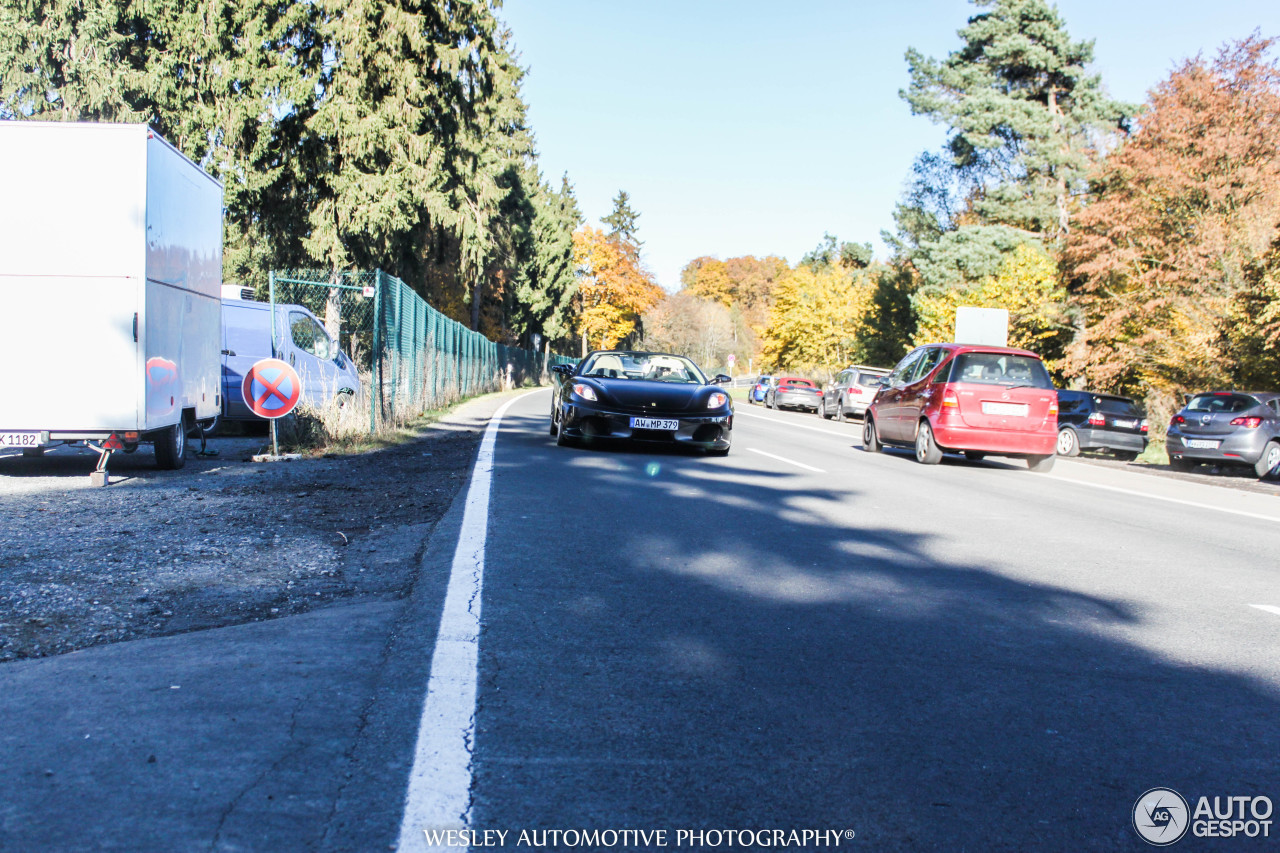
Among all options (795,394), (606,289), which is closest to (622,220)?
(606,289)

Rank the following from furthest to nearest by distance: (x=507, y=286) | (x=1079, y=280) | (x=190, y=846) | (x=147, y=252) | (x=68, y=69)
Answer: (x=507, y=286) < (x=1079, y=280) < (x=68, y=69) < (x=147, y=252) < (x=190, y=846)

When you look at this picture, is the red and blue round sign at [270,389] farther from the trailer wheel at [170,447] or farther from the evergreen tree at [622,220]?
the evergreen tree at [622,220]

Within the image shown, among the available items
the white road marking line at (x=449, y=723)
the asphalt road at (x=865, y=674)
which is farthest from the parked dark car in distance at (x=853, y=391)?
the white road marking line at (x=449, y=723)

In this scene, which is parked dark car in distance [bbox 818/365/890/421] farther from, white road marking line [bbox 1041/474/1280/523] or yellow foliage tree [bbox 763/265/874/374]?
yellow foliage tree [bbox 763/265/874/374]

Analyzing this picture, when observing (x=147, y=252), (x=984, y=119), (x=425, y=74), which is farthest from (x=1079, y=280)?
(x=147, y=252)

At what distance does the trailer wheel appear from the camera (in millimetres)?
9773

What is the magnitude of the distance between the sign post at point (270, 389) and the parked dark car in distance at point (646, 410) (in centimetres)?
340

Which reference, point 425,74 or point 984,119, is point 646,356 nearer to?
point 425,74

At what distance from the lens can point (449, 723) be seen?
3219 mm

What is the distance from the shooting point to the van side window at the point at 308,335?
51.4ft

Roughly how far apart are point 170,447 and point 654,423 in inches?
212

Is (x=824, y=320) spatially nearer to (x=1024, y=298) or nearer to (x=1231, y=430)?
(x=1024, y=298)

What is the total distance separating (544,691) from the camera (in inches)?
142

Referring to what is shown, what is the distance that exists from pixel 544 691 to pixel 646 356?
34.5 ft
